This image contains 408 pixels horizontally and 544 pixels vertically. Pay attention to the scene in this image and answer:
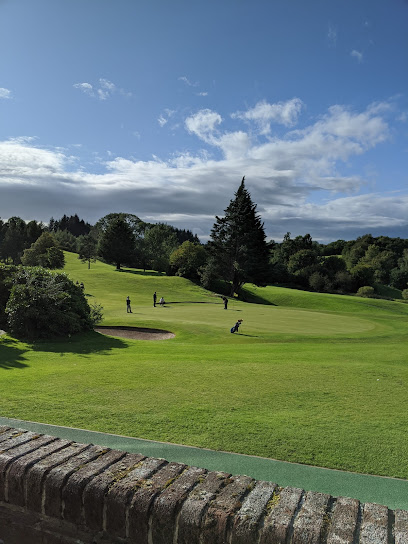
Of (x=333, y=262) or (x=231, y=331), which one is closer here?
(x=231, y=331)

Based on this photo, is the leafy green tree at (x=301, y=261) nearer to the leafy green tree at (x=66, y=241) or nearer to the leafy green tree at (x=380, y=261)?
the leafy green tree at (x=380, y=261)

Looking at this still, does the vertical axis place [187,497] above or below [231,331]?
above

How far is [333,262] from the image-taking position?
92.3 meters

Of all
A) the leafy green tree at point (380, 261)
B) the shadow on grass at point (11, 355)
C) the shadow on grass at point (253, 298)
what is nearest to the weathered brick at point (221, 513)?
the shadow on grass at point (11, 355)

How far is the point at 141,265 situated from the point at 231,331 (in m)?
68.4

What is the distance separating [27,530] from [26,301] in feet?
57.9

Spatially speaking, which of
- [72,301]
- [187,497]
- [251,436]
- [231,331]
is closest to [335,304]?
[231,331]

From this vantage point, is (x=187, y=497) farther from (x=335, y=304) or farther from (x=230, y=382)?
(x=335, y=304)

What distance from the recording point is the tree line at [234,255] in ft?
213

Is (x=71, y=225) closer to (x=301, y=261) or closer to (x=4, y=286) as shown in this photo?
(x=301, y=261)

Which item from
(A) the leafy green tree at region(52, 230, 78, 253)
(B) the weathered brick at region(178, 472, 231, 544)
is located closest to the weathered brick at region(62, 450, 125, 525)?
(B) the weathered brick at region(178, 472, 231, 544)

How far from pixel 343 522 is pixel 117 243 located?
278 ft

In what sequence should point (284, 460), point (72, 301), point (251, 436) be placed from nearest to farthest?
point (284, 460)
point (251, 436)
point (72, 301)

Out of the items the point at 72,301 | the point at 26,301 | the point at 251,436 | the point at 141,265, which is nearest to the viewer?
the point at 251,436
